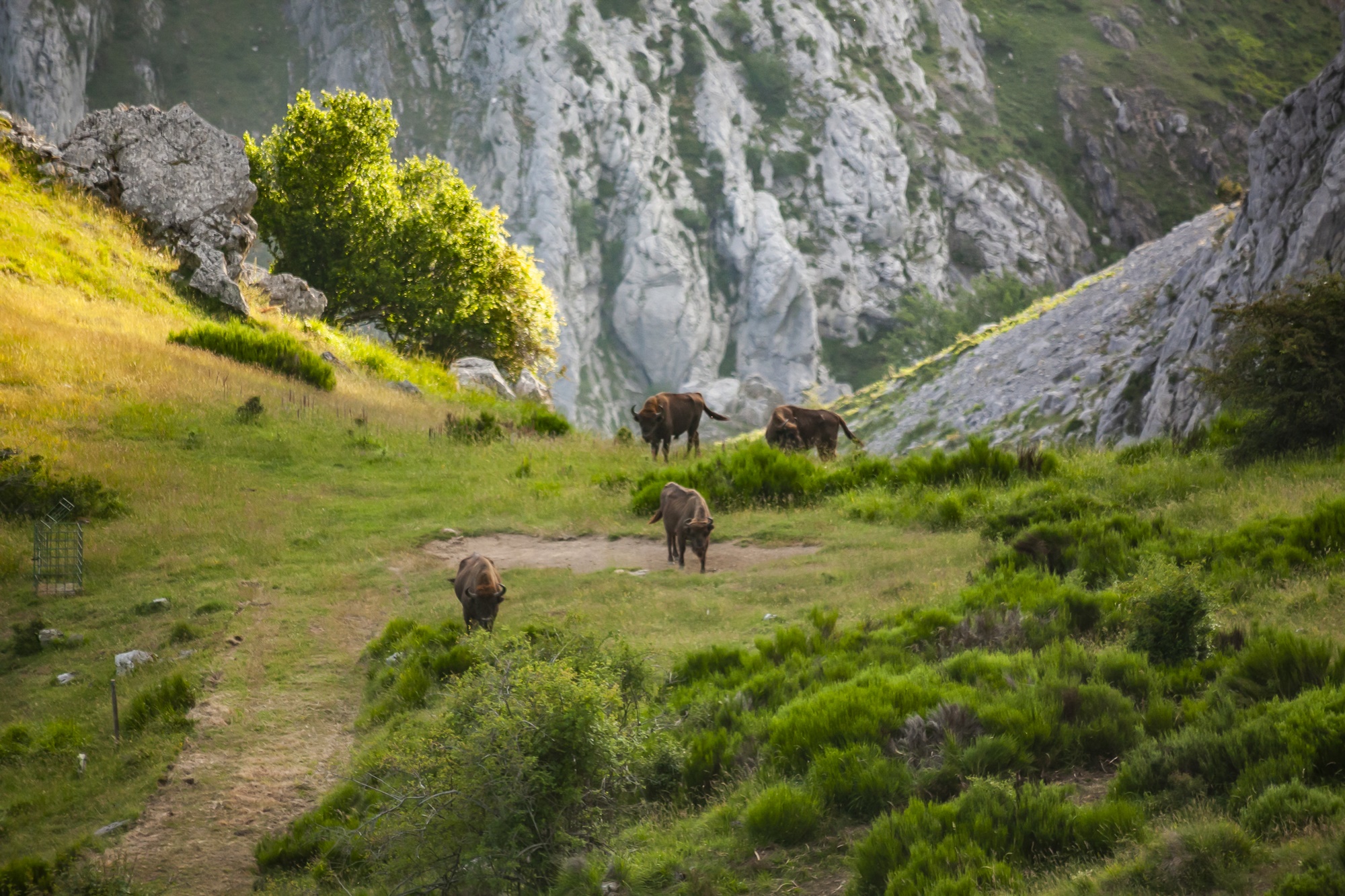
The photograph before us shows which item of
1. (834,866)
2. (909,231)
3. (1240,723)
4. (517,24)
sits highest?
(517,24)

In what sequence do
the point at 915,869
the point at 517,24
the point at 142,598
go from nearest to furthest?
1. the point at 915,869
2. the point at 142,598
3. the point at 517,24

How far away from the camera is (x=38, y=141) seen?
25719mm

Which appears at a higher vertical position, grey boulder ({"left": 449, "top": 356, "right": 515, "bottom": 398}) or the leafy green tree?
the leafy green tree

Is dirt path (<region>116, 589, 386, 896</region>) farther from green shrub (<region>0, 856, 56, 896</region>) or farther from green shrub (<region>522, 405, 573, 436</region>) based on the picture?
green shrub (<region>522, 405, 573, 436</region>)

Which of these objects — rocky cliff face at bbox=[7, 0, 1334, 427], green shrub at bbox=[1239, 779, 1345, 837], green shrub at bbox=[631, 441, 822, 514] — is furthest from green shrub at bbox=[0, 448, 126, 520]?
rocky cliff face at bbox=[7, 0, 1334, 427]

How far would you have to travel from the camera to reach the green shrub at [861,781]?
570cm

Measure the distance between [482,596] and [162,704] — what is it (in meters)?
3.04

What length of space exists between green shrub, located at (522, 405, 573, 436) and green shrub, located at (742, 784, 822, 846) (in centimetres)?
1623

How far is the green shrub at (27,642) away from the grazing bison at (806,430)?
11872 millimetres

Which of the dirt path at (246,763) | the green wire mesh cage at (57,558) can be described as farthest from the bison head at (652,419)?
the green wire mesh cage at (57,558)

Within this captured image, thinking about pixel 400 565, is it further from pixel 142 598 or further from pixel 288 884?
pixel 288 884

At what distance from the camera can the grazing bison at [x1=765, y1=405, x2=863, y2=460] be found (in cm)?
1805

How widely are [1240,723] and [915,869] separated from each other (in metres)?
2.21

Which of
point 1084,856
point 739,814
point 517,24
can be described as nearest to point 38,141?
point 739,814
